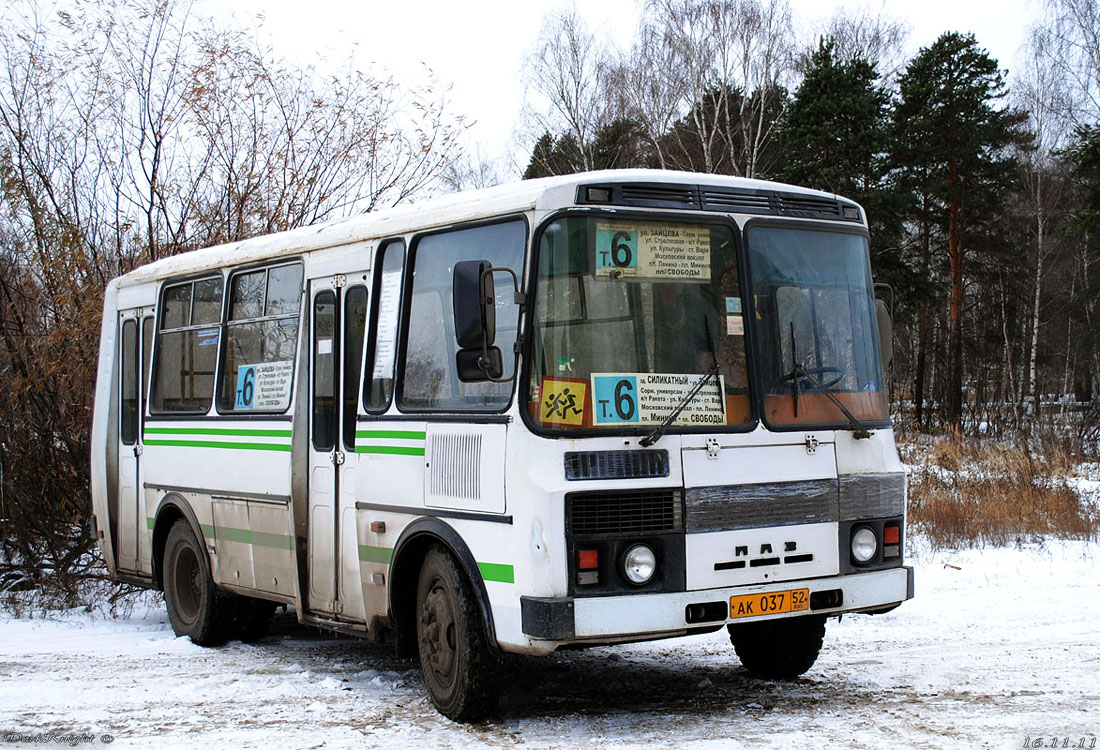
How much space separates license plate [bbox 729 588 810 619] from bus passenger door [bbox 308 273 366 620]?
2424 mm

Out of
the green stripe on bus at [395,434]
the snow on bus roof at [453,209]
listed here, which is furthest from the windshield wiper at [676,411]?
the green stripe on bus at [395,434]

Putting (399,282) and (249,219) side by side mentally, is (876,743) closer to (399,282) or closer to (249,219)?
(399,282)

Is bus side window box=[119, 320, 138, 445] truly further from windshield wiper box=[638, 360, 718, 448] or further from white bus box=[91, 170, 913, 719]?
windshield wiper box=[638, 360, 718, 448]

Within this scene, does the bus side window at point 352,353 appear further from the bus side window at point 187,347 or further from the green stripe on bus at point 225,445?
the bus side window at point 187,347

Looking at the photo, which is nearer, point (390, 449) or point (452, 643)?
point (452, 643)

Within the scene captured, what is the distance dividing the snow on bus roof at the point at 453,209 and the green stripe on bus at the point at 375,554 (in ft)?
5.97

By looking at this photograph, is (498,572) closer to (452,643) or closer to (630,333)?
(452,643)

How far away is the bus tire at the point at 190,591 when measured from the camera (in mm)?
9703

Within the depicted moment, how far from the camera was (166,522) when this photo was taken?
10336 millimetres

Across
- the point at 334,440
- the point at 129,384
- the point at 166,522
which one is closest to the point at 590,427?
the point at 334,440

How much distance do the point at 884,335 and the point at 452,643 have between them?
295 cm

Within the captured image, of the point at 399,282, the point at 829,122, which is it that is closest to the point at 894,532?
the point at 399,282

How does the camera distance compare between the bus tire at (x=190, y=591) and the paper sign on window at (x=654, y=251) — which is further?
the bus tire at (x=190, y=591)

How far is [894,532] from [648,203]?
227 centimetres
